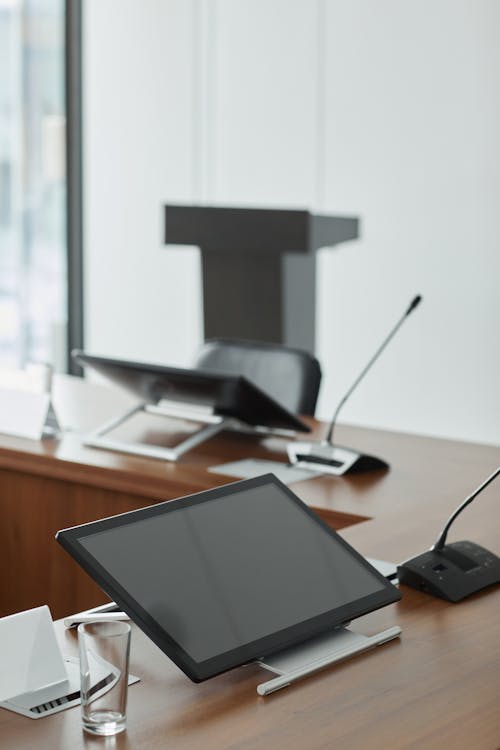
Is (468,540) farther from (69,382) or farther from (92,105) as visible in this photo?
(92,105)

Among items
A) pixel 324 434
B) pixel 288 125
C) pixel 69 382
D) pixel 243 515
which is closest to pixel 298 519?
pixel 243 515

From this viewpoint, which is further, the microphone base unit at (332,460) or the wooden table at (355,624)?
the microphone base unit at (332,460)

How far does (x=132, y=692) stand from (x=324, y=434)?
69.3 inches

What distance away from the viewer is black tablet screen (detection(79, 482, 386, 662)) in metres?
1.60

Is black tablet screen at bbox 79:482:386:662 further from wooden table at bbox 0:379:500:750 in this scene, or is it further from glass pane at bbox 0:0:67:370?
glass pane at bbox 0:0:67:370

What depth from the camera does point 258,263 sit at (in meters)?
4.82

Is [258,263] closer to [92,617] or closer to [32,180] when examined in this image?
[32,180]

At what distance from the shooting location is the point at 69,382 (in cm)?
400

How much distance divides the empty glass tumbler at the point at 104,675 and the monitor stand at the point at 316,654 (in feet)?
0.67

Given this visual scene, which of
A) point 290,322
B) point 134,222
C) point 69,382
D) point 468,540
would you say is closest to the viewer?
point 468,540

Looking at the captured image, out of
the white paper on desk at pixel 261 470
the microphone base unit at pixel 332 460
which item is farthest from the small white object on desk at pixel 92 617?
the microphone base unit at pixel 332 460

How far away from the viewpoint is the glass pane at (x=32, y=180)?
270 inches

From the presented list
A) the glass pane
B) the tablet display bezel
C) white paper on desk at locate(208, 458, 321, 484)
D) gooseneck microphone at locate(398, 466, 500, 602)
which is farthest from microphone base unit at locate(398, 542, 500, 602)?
the glass pane

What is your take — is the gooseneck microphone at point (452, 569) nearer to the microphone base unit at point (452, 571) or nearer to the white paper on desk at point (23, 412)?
the microphone base unit at point (452, 571)
